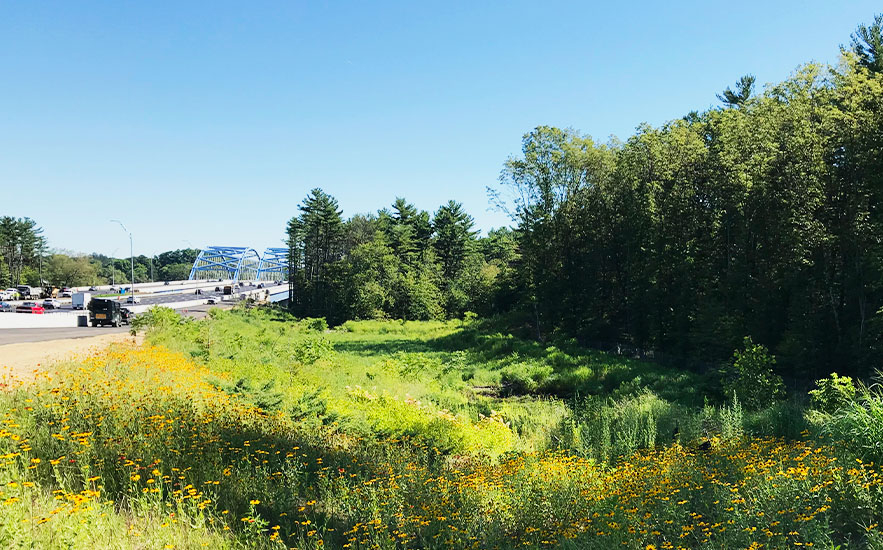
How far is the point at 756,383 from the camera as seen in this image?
15.0 m

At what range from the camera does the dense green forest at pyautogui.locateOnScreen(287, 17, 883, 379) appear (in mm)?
18625

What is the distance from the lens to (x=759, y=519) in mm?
5207

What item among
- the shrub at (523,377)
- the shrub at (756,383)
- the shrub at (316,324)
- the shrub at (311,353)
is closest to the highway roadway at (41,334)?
the shrub at (311,353)

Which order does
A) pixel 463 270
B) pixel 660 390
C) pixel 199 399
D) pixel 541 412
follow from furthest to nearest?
pixel 463 270
pixel 660 390
pixel 541 412
pixel 199 399

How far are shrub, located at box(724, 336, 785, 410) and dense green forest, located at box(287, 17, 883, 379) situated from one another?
164 inches

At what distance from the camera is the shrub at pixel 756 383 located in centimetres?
1473

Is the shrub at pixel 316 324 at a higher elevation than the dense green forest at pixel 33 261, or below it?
below

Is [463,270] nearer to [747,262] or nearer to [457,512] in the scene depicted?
[747,262]

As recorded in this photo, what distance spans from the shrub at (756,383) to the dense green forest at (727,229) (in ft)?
13.7

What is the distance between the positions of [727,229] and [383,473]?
2222 centimetres

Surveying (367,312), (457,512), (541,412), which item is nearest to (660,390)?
(541,412)

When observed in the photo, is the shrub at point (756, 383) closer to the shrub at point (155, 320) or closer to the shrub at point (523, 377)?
the shrub at point (523, 377)

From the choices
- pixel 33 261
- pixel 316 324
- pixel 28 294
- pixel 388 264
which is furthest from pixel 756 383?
pixel 33 261

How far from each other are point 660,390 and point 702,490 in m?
13.7
